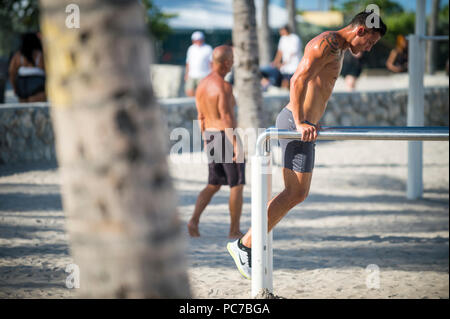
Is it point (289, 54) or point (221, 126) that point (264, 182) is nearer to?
point (221, 126)

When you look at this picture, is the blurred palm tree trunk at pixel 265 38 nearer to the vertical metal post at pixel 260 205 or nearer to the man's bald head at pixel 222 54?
the man's bald head at pixel 222 54

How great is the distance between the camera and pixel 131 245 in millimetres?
1582

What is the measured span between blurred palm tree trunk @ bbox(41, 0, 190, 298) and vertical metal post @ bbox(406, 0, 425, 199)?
5.25m

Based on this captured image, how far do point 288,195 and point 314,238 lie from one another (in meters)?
1.68

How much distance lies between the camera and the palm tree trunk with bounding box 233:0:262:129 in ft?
23.9

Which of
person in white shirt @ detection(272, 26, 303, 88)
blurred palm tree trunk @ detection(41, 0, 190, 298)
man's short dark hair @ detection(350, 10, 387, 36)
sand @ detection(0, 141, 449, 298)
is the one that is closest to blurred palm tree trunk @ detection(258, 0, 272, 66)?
person in white shirt @ detection(272, 26, 303, 88)

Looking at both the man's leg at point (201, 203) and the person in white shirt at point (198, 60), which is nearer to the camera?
the man's leg at point (201, 203)

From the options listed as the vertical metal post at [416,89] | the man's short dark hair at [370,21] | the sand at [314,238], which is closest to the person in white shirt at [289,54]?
the sand at [314,238]

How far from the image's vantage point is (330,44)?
3514mm

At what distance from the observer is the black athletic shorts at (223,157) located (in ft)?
15.5

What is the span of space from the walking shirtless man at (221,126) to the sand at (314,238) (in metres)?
0.58

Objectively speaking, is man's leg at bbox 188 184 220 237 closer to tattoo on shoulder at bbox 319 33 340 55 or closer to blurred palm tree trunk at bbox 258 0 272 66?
tattoo on shoulder at bbox 319 33 340 55

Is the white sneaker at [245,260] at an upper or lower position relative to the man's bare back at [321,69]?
lower
